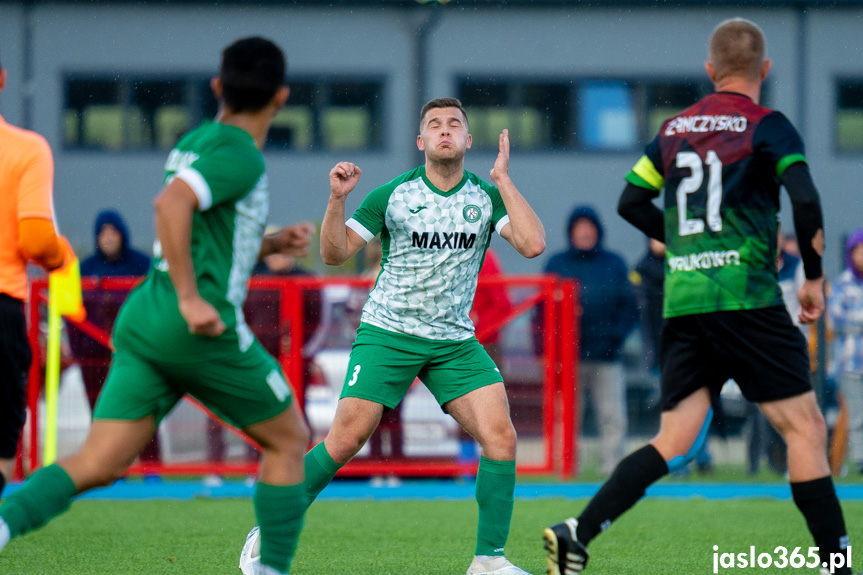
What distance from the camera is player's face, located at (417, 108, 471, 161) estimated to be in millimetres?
5520

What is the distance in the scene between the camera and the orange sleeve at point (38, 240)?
16.3ft

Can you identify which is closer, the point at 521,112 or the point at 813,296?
the point at 813,296

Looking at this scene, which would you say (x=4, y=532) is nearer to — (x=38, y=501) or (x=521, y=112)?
(x=38, y=501)

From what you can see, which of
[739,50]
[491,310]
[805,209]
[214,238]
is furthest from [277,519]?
[491,310]

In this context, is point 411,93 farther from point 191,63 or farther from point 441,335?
point 441,335

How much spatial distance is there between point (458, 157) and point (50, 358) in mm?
5320

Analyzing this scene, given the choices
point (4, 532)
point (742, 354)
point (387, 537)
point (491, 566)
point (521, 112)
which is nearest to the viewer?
point (4, 532)

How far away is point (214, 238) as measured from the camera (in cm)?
393

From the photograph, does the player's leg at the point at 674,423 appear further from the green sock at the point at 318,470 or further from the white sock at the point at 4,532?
the white sock at the point at 4,532

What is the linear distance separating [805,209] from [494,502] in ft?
6.08

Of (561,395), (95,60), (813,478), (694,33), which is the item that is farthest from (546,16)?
(813,478)

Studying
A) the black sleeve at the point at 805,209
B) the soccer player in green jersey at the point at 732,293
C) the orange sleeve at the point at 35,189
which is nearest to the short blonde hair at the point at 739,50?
the soccer player in green jersey at the point at 732,293

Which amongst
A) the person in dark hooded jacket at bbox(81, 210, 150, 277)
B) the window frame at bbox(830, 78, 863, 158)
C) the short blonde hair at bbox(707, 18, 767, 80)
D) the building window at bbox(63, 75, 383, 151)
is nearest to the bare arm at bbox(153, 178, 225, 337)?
the short blonde hair at bbox(707, 18, 767, 80)

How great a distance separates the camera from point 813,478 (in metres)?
4.55
